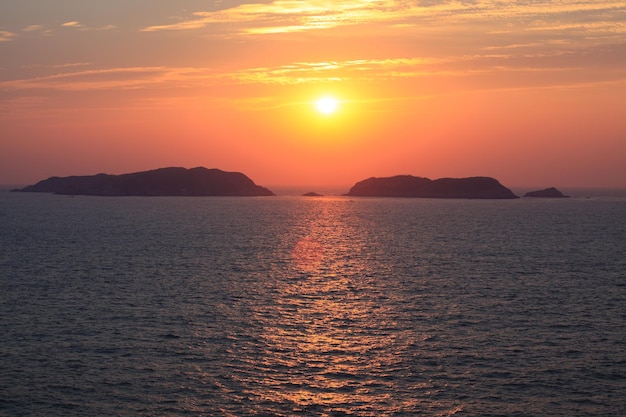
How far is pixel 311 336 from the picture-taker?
59.8 meters

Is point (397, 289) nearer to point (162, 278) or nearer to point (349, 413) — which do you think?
point (162, 278)

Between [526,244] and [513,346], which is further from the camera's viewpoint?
[526,244]

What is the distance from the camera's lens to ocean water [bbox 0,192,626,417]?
1732 inches

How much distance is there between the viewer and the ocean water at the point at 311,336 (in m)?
44.0

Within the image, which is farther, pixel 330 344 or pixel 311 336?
pixel 311 336

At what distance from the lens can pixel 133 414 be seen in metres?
41.3

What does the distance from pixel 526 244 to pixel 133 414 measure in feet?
383

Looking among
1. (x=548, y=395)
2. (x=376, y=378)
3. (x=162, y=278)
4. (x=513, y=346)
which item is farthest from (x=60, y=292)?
(x=548, y=395)

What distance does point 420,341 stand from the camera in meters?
57.8

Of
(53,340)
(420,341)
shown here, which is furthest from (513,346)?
(53,340)

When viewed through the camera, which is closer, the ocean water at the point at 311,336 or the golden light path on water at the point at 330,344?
the ocean water at the point at 311,336

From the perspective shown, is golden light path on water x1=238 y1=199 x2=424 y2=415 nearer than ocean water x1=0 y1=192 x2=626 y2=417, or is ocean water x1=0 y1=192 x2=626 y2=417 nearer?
ocean water x1=0 y1=192 x2=626 y2=417

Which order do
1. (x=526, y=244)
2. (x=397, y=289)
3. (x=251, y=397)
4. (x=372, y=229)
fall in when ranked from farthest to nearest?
(x=372, y=229)
(x=526, y=244)
(x=397, y=289)
(x=251, y=397)

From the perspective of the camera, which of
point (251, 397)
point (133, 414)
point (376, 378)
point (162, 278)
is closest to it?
point (133, 414)
